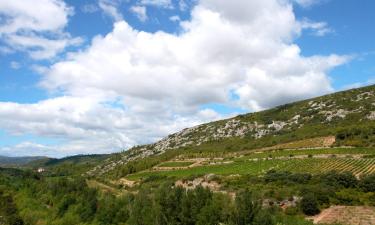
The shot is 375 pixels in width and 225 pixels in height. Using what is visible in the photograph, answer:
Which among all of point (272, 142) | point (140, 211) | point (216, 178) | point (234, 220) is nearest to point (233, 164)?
point (216, 178)

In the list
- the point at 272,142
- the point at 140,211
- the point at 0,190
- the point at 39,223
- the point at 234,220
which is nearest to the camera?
the point at 234,220

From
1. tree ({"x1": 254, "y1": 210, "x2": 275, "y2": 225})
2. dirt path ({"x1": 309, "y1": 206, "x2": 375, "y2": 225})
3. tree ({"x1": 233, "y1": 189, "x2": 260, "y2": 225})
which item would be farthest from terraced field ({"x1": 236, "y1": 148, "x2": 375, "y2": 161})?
tree ({"x1": 254, "y1": 210, "x2": 275, "y2": 225})

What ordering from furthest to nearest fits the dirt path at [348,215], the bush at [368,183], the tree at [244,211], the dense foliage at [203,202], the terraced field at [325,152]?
1. the terraced field at [325,152]
2. the bush at [368,183]
3. the dirt path at [348,215]
4. the dense foliage at [203,202]
5. the tree at [244,211]

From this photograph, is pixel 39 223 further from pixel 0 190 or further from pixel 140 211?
pixel 0 190

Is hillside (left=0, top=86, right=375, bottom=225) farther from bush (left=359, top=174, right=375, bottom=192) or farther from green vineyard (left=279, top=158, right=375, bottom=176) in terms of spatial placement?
green vineyard (left=279, top=158, right=375, bottom=176)

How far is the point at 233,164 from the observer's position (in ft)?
464

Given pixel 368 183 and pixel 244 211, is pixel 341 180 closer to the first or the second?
pixel 368 183

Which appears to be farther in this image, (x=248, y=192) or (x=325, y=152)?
(x=325, y=152)

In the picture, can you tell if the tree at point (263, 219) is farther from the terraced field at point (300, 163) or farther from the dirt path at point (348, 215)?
the terraced field at point (300, 163)

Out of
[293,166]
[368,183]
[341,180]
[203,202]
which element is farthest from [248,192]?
[293,166]

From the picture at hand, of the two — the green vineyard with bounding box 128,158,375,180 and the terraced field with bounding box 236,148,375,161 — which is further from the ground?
the terraced field with bounding box 236,148,375,161

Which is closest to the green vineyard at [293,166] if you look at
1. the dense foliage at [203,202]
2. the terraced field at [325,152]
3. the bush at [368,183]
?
the dense foliage at [203,202]

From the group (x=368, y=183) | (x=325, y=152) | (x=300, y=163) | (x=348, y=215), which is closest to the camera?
(x=348, y=215)

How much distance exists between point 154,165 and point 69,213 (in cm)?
8710
